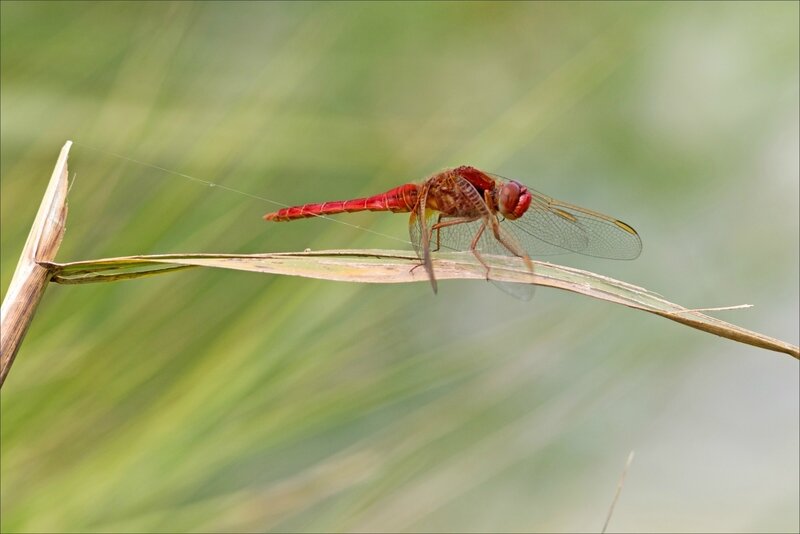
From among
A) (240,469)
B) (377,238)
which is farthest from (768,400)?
(240,469)

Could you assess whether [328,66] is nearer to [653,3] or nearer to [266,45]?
[266,45]

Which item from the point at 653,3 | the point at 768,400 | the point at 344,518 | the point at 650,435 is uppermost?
the point at 653,3

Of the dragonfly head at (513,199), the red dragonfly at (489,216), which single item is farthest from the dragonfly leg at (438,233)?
the dragonfly head at (513,199)

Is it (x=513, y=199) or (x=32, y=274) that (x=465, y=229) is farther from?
(x=32, y=274)

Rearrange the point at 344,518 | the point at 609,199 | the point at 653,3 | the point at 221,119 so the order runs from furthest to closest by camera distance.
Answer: the point at 653,3
the point at 609,199
the point at 221,119
the point at 344,518

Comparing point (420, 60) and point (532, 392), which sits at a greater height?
point (420, 60)

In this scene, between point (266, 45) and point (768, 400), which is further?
point (768, 400)

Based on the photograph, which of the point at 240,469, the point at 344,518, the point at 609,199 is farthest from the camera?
the point at 609,199

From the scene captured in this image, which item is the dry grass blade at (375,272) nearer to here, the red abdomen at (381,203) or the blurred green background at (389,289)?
the blurred green background at (389,289)
